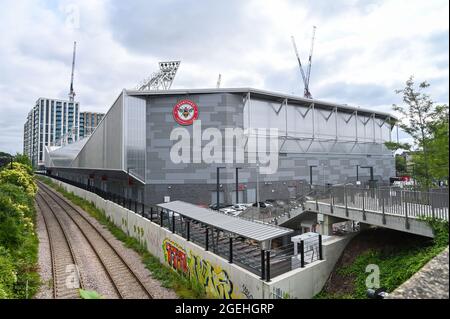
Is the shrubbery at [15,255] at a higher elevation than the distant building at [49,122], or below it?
below

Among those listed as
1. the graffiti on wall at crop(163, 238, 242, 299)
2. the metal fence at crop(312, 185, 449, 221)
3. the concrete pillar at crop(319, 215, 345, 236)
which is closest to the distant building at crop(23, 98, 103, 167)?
the graffiti on wall at crop(163, 238, 242, 299)

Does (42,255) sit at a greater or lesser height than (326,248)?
lesser

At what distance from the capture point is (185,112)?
Answer: 35906 millimetres

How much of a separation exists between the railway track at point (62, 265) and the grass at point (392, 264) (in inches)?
467

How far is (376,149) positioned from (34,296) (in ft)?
196

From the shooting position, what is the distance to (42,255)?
18.5 meters

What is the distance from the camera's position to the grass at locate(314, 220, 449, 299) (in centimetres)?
1052

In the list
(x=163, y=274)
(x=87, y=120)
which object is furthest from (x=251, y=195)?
(x=87, y=120)

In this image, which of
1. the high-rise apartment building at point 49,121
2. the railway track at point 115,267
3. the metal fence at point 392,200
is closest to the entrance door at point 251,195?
the railway track at point 115,267

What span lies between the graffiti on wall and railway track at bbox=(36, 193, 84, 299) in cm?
486

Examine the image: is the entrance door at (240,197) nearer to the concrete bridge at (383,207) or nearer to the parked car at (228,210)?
the parked car at (228,210)

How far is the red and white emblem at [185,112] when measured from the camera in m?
35.8
